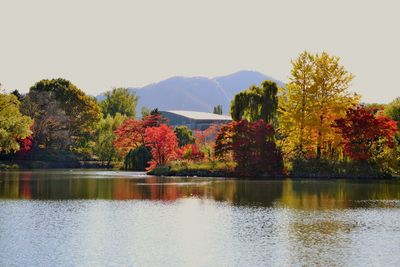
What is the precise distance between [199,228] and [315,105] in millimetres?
40526

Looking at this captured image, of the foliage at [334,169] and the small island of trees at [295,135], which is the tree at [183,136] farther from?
the foliage at [334,169]

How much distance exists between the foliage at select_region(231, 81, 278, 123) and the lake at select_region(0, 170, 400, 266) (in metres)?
26.8

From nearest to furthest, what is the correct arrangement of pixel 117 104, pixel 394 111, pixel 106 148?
1. pixel 394 111
2. pixel 106 148
3. pixel 117 104

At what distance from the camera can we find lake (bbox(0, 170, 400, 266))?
19.6 meters

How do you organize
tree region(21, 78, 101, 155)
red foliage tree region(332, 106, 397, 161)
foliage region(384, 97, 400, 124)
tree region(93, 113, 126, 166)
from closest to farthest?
red foliage tree region(332, 106, 397, 161), foliage region(384, 97, 400, 124), tree region(93, 113, 126, 166), tree region(21, 78, 101, 155)

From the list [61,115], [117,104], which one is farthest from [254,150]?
[117,104]

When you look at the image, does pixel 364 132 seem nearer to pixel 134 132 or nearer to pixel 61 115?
pixel 134 132

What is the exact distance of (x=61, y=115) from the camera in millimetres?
94750

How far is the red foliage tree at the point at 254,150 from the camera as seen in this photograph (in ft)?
205

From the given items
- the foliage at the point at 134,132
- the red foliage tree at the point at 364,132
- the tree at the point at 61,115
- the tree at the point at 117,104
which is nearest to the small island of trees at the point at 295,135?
the red foliage tree at the point at 364,132

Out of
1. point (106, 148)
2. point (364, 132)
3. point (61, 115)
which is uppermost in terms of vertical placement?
point (61, 115)

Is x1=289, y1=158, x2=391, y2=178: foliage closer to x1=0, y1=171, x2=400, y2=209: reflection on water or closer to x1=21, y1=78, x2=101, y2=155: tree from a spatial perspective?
x1=0, y1=171, x2=400, y2=209: reflection on water

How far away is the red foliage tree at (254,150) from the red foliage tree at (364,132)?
7155mm

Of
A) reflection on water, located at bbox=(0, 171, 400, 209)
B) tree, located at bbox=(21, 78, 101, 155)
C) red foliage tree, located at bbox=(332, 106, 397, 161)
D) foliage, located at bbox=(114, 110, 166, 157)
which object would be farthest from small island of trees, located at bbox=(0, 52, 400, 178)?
tree, located at bbox=(21, 78, 101, 155)
